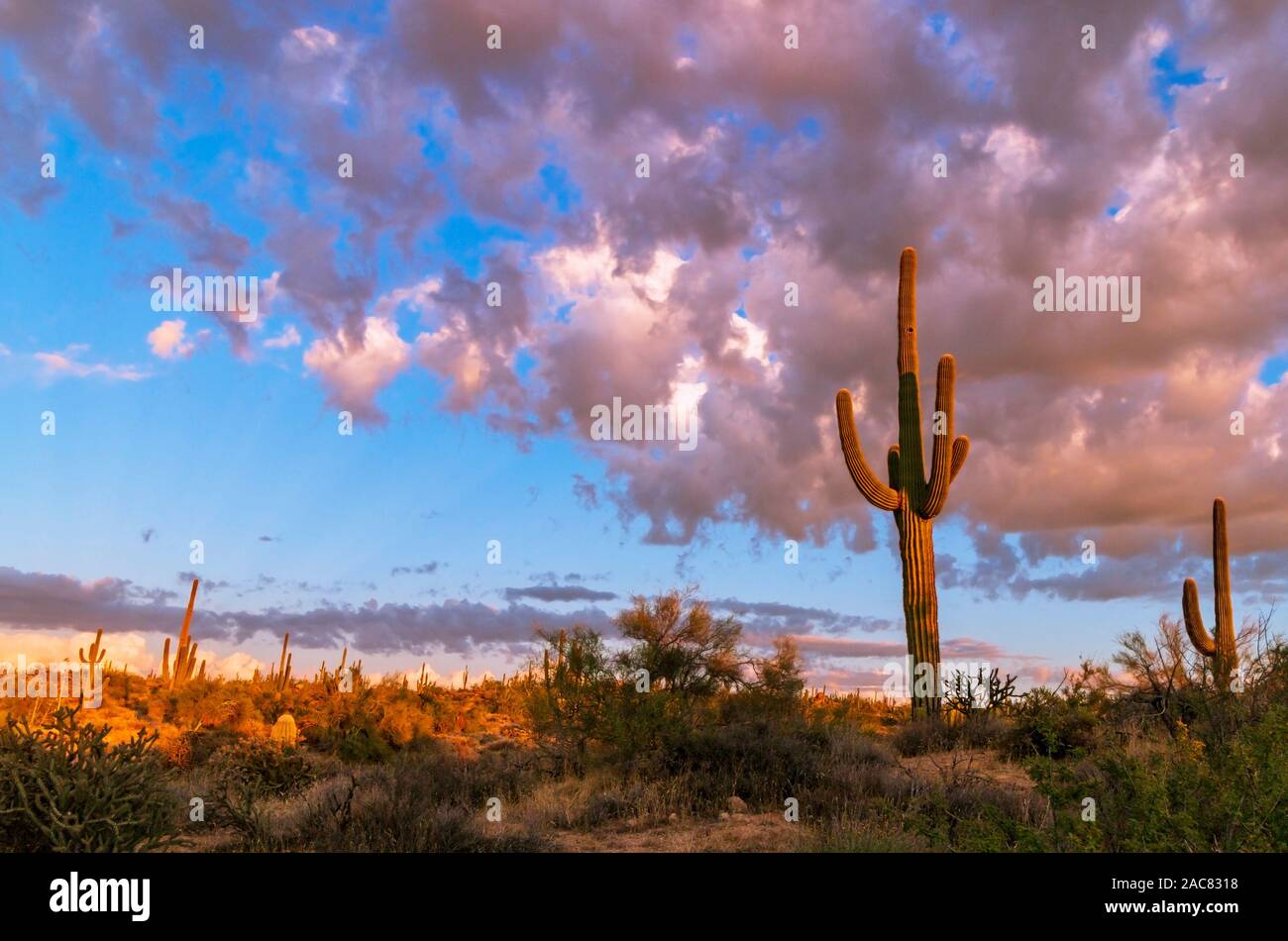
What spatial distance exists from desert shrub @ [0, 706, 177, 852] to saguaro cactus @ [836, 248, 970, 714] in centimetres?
1435

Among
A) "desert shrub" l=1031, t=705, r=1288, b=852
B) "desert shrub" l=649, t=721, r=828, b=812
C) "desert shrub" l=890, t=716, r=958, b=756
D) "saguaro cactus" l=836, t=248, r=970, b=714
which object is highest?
"saguaro cactus" l=836, t=248, r=970, b=714

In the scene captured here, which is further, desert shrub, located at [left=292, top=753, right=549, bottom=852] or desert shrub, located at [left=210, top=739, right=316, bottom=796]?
desert shrub, located at [left=210, top=739, right=316, bottom=796]

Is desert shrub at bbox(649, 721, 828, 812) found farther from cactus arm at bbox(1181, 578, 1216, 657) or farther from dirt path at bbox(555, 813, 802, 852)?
cactus arm at bbox(1181, 578, 1216, 657)

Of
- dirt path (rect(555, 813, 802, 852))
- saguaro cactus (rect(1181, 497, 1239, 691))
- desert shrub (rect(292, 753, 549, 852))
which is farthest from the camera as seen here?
saguaro cactus (rect(1181, 497, 1239, 691))

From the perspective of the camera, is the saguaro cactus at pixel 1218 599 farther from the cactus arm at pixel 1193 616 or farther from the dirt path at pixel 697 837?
the dirt path at pixel 697 837

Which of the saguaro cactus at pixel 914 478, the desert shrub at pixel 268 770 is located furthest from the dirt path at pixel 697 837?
the saguaro cactus at pixel 914 478

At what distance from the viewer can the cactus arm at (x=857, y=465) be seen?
19.8 metres

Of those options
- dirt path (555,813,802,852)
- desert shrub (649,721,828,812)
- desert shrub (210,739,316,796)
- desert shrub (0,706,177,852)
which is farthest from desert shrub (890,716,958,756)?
desert shrub (0,706,177,852)

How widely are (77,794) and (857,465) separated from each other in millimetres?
15163

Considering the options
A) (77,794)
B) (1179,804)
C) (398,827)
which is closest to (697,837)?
(398,827)

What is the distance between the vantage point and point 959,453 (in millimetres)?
20250

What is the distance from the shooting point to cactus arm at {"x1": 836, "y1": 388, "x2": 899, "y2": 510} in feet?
65.1
